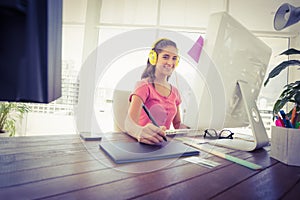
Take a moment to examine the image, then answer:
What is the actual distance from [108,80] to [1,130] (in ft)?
7.06

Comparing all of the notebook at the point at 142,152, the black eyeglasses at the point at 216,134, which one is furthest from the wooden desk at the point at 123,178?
the black eyeglasses at the point at 216,134

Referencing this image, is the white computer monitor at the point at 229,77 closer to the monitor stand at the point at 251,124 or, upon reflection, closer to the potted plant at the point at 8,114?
the monitor stand at the point at 251,124

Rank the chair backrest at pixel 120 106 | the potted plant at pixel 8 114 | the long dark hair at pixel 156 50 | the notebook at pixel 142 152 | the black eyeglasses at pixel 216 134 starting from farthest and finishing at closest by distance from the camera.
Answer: the potted plant at pixel 8 114
the chair backrest at pixel 120 106
the long dark hair at pixel 156 50
the black eyeglasses at pixel 216 134
the notebook at pixel 142 152

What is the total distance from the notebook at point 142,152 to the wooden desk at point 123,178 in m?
0.02

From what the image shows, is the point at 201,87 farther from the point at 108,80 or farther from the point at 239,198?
the point at 239,198

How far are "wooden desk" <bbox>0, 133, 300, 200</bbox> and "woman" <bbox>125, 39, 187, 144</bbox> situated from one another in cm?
48

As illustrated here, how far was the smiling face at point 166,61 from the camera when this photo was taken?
120cm

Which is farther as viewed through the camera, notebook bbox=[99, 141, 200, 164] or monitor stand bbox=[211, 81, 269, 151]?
monitor stand bbox=[211, 81, 269, 151]

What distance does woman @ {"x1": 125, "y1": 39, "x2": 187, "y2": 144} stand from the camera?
1.13m

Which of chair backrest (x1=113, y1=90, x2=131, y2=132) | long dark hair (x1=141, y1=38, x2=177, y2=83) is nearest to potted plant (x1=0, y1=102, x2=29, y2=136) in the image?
chair backrest (x1=113, y1=90, x2=131, y2=132)

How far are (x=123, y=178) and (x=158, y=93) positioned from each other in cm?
86

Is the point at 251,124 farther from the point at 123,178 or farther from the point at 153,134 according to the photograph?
the point at 123,178

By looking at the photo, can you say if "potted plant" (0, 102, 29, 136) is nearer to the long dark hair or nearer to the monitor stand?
the long dark hair

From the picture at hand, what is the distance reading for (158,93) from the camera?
4.19 feet
